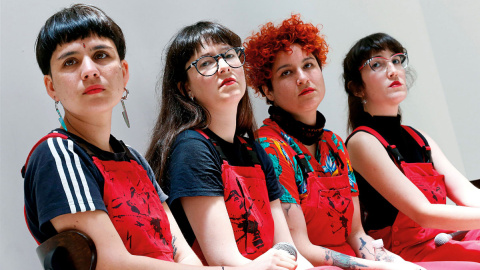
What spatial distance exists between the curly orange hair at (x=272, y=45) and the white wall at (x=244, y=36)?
463 mm

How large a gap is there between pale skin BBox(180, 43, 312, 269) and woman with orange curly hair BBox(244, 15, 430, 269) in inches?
6.8

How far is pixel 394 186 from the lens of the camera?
109 inches

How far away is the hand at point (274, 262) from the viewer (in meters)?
1.75

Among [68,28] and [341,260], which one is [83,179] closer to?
[68,28]

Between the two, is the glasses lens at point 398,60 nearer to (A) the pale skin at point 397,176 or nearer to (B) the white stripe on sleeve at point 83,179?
(A) the pale skin at point 397,176

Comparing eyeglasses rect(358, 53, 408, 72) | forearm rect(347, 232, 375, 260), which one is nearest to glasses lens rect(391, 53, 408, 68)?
eyeglasses rect(358, 53, 408, 72)

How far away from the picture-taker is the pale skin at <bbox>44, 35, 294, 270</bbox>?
157cm

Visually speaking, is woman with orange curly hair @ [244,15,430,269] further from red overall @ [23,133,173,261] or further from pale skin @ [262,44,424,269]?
red overall @ [23,133,173,261]

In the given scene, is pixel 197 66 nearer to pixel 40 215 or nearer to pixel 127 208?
pixel 127 208

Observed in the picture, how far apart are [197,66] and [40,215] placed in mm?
1036

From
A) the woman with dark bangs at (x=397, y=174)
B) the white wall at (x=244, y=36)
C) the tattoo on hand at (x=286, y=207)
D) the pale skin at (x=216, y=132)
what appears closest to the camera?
the pale skin at (x=216, y=132)

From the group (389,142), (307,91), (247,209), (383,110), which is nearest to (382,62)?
(383,110)

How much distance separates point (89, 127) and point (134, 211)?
1.16 ft

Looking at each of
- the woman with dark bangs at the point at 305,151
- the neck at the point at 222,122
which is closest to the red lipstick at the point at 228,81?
the neck at the point at 222,122
